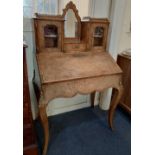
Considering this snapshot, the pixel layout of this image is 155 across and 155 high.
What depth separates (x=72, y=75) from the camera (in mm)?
1330

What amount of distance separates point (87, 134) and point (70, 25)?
125 centimetres

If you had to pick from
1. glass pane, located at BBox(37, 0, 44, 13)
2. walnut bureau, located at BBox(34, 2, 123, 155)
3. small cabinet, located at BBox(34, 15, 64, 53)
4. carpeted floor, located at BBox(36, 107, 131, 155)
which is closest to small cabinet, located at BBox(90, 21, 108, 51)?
walnut bureau, located at BBox(34, 2, 123, 155)

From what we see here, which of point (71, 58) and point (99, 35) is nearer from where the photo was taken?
point (71, 58)

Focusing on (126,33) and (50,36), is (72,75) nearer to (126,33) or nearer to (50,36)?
(50,36)

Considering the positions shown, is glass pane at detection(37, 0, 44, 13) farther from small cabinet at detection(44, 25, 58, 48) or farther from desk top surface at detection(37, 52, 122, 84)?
desk top surface at detection(37, 52, 122, 84)

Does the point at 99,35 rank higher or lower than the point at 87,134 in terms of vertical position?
higher

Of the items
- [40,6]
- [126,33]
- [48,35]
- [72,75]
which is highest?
[40,6]

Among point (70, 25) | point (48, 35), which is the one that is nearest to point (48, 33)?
point (48, 35)

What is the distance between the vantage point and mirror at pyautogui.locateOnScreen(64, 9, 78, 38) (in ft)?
5.18

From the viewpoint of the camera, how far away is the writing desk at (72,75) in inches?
49.9
